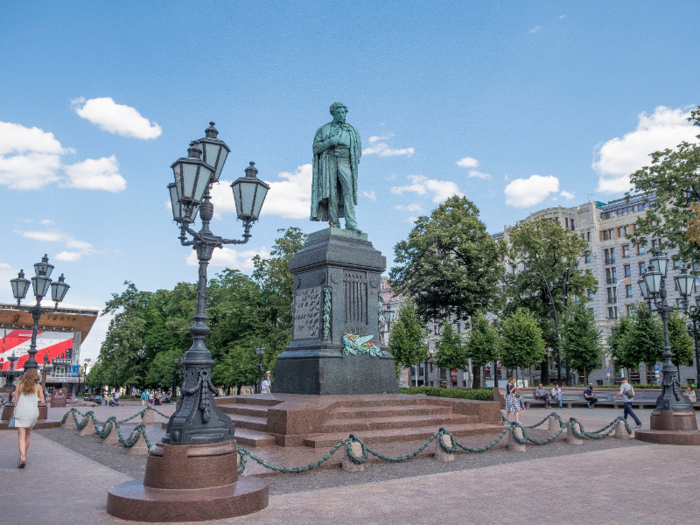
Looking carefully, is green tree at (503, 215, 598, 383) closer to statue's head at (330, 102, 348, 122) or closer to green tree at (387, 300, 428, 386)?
green tree at (387, 300, 428, 386)

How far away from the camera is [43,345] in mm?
78250

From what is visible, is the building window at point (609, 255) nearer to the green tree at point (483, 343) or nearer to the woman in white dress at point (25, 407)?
the green tree at point (483, 343)

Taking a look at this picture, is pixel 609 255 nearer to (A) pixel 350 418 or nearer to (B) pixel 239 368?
(B) pixel 239 368

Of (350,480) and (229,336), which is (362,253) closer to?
(350,480)

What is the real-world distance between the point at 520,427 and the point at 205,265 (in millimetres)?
7311

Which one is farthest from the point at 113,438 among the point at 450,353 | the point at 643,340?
the point at 643,340

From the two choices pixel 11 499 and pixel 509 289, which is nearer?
pixel 11 499

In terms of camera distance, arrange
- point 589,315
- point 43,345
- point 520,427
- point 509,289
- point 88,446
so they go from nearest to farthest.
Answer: point 520,427
point 88,446
point 589,315
point 509,289
point 43,345

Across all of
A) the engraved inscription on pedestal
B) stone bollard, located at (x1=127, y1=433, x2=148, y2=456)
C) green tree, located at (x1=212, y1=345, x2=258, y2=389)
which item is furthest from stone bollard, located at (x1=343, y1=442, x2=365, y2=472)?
green tree, located at (x1=212, y1=345, x2=258, y2=389)

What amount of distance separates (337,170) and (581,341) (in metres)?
30.5

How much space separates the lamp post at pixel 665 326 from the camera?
46.2 feet

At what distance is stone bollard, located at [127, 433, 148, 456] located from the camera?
10822 millimetres

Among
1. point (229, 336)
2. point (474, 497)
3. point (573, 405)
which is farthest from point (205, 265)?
point (229, 336)

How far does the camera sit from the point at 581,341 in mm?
40000
